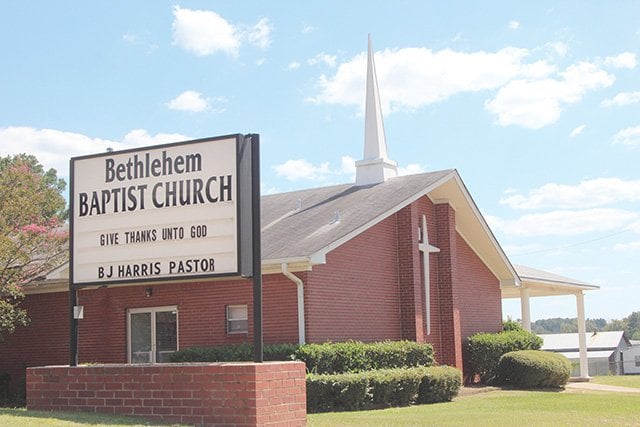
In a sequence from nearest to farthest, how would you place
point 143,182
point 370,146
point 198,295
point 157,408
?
point 157,408 → point 143,182 → point 198,295 → point 370,146

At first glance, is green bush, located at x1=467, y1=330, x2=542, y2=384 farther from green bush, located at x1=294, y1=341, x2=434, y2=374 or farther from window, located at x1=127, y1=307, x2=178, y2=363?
window, located at x1=127, y1=307, x2=178, y2=363

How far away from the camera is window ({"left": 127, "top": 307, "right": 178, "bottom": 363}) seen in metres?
21.5

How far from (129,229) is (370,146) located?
1500 cm

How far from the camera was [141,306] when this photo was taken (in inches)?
863

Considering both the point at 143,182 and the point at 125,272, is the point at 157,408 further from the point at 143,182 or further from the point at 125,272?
the point at 143,182

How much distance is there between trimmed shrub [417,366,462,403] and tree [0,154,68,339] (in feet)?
31.3

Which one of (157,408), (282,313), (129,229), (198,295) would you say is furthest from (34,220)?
(157,408)

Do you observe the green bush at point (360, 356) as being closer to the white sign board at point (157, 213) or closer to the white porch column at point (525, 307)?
the white sign board at point (157, 213)

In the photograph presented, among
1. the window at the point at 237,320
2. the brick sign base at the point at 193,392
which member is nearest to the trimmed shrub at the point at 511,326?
the window at the point at 237,320

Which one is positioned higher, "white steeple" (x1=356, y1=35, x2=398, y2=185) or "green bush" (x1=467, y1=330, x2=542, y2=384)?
"white steeple" (x1=356, y1=35, x2=398, y2=185)

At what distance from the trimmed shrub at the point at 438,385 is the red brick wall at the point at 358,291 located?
213cm

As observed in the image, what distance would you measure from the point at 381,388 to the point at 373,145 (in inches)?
398

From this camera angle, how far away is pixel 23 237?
20812 millimetres

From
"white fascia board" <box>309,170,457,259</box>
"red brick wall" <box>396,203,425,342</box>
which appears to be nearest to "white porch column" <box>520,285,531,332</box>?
"red brick wall" <box>396,203,425,342</box>
